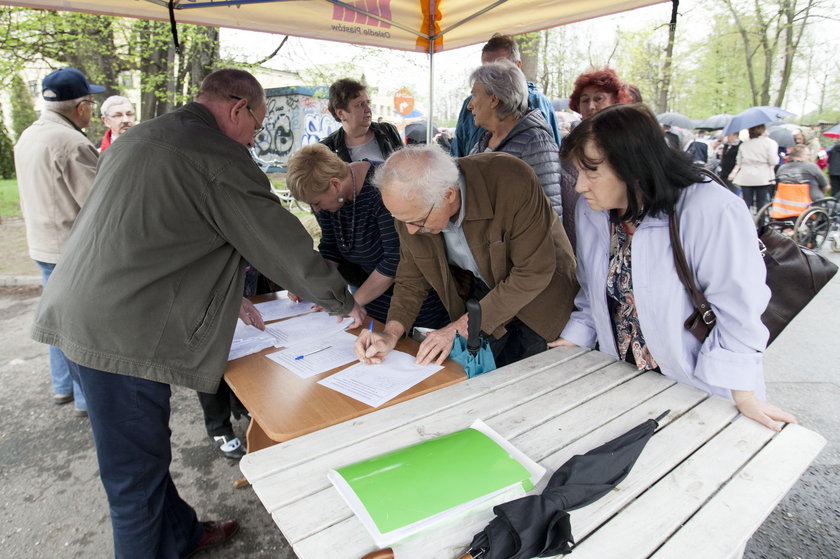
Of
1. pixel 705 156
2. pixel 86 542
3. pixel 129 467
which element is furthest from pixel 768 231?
pixel 705 156

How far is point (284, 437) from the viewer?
1.33 meters

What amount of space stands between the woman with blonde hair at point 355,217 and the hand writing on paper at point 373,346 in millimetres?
449

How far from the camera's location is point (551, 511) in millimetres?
909

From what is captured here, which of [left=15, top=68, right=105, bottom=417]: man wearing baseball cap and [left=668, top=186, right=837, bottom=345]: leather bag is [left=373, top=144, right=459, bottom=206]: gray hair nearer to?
[left=668, top=186, right=837, bottom=345]: leather bag

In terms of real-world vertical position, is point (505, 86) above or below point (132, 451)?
above

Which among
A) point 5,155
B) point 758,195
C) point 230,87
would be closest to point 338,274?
point 230,87

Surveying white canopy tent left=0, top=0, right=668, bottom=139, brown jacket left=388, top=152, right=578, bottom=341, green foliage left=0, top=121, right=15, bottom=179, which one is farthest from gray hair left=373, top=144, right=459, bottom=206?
green foliage left=0, top=121, right=15, bottom=179

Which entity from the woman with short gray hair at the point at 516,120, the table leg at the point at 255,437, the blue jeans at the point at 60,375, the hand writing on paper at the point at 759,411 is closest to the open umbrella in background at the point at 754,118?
the woman with short gray hair at the point at 516,120

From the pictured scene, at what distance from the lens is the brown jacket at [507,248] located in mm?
1790

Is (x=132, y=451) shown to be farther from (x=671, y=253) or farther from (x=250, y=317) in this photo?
(x=671, y=253)

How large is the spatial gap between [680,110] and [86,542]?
3442 centimetres

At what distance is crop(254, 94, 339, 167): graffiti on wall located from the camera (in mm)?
9945

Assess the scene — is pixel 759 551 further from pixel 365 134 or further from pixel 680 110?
pixel 680 110

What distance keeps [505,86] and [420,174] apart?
1.25m
